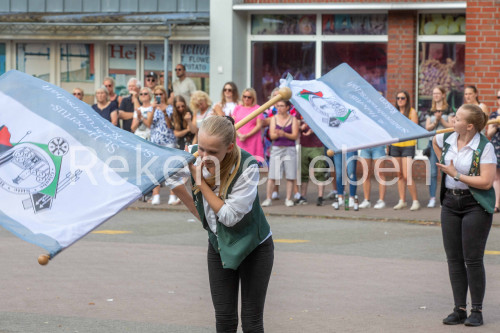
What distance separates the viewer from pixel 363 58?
68.7 ft

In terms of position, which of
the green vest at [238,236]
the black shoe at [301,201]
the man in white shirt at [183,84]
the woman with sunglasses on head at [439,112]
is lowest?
the black shoe at [301,201]

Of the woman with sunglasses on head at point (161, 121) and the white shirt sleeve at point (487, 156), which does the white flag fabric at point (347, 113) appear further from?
the woman with sunglasses on head at point (161, 121)

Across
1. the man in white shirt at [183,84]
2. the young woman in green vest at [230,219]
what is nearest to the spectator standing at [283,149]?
the man in white shirt at [183,84]

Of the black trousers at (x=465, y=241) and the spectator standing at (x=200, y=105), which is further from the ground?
the spectator standing at (x=200, y=105)

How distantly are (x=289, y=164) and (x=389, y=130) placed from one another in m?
8.88

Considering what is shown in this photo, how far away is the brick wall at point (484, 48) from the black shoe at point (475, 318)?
35.7ft

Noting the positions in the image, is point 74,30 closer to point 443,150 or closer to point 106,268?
point 106,268

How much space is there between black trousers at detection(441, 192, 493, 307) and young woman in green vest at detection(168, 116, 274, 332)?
258cm

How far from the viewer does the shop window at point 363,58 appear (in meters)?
20.7

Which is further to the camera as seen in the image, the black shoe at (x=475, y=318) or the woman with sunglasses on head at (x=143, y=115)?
the woman with sunglasses on head at (x=143, y=115)

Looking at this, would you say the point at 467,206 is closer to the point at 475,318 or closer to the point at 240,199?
the point at 475,318

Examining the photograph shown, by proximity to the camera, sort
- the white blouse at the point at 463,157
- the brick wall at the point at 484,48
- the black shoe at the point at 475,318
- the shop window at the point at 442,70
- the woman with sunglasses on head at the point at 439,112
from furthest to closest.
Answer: the shop window at the point at 442,70, the brick wall at the point at 484,48, the woman with sunglasses on head at the point at 439,112, the white blouse at the point at 463,157, the black shoe at the point at 475,318

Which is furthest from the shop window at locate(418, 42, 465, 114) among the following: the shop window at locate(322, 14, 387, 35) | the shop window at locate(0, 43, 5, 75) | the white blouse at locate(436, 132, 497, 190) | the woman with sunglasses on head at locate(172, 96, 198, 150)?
the white blouse at locate(436, 132, 497, 190)

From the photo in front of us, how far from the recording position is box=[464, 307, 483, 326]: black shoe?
8.05m
